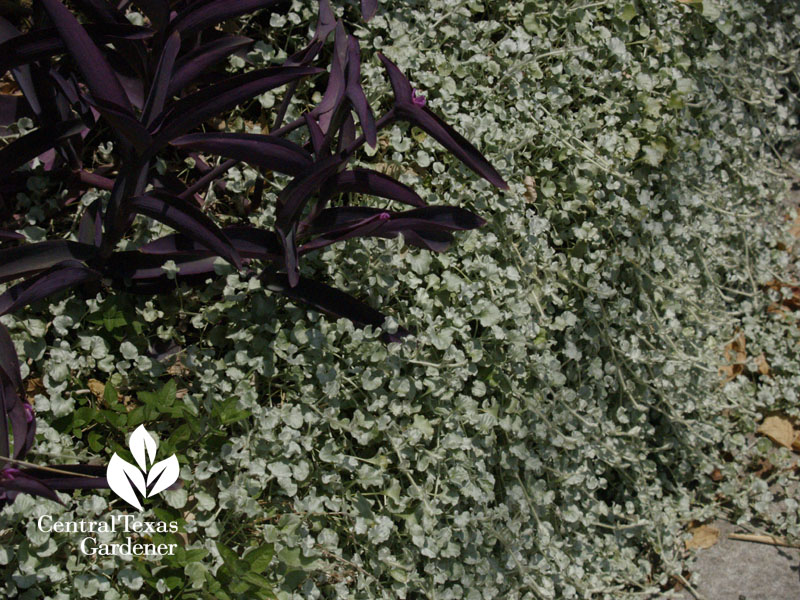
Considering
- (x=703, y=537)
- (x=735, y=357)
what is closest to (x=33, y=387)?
(x=703, y=537)

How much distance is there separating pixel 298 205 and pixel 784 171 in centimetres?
286

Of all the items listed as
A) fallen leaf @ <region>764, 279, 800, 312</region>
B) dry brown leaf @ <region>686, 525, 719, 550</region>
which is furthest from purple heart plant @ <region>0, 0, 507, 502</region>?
fallen leaf @ <region>764, 279, 800, 312</region>

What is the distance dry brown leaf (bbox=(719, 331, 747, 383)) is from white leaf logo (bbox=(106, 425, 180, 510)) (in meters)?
2.06

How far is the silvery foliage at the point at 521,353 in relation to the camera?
1785 mm

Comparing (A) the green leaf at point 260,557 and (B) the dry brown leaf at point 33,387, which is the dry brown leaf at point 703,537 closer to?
(A) the green leaf at point 260,557

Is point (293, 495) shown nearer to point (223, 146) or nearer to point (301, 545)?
point (301, 545)

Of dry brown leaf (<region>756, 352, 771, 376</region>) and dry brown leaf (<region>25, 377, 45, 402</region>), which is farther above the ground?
dry brown leaf (<region>756, 352, 771, 376</region>)

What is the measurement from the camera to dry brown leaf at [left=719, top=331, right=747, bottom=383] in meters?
2.94

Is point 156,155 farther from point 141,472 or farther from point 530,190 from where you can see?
point 530,190

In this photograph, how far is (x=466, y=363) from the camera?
1.98 m

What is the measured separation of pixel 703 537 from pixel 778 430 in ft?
1.83

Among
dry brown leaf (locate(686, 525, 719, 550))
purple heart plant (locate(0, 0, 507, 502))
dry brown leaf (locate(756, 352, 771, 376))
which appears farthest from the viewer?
dry brown leaf (locate(756, 352, 771, 376))

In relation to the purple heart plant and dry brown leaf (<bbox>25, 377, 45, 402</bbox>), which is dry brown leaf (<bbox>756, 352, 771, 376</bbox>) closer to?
the purple heart plant

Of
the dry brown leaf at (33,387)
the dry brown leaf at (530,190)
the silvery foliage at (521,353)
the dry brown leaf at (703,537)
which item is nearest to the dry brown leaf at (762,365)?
the silvery foliage at (521,353)
